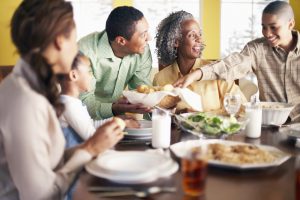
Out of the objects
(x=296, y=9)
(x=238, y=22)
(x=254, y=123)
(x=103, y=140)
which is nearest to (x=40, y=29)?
(x=103, y=140)

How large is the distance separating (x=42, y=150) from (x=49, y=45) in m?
0.32

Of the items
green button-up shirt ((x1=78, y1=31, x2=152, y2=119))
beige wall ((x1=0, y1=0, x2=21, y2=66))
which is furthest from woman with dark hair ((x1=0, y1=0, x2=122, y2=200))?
beige wall ((x1=0, y1=0, x2=21, y2=66))

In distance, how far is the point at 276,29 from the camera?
261cm

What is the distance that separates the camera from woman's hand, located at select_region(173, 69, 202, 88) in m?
2.23

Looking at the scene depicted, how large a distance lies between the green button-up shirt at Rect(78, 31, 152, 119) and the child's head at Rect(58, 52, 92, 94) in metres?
0.75

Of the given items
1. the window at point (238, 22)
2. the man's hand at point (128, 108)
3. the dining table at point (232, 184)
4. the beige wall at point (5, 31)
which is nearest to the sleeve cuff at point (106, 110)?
the man's hand at point (128, 108)

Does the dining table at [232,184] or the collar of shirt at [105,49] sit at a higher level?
the collar of shirt at [105,49]

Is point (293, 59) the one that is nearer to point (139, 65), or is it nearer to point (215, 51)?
point (139, 65)

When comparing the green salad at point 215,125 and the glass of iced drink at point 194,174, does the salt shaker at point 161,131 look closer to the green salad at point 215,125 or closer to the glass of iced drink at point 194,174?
the green salad at point 215,125

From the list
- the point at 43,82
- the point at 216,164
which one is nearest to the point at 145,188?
the point at 216,164

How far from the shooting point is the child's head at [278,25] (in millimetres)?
2617

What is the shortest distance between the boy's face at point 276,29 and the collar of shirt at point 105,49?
104cm

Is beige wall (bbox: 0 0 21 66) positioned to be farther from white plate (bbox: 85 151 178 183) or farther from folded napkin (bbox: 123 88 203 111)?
white plate (bbox: 85 151 178 183)

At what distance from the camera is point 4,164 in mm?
1375
